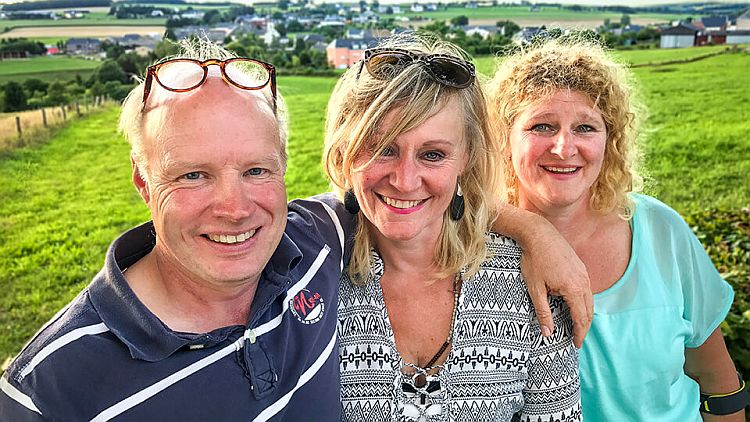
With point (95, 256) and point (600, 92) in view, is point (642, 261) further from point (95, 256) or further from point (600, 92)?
point (95, 256)

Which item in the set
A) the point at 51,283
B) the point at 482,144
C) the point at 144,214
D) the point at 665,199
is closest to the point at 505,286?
the point at 482,144

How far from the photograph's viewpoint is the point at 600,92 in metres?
2.40

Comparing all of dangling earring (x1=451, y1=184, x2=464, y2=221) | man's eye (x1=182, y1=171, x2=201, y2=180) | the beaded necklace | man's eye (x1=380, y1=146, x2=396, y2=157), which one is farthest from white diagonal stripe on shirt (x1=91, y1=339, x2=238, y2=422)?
dangling earring (x1=451, y1=184, x2=464, y2=221)

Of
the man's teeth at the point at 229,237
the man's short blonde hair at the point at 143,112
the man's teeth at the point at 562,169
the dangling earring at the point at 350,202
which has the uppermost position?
the man's short blonde hair at the point at 143,112

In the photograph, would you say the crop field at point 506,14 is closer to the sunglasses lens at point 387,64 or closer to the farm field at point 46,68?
the farm field at point 46,68

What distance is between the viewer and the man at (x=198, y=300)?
143 centimetres

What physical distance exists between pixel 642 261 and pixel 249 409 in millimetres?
1668

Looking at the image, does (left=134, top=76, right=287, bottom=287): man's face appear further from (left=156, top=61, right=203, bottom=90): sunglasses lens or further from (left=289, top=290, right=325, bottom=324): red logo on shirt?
(left=289, top=290, right=325, bottom=324): red logo on shirt

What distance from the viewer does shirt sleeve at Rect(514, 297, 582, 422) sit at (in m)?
2.10

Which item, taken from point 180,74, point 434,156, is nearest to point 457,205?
point 434,156

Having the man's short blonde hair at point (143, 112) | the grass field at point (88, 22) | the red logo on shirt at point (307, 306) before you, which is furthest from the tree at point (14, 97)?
the red logo on shirt at point (307, 306)

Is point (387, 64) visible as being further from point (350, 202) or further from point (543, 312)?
point (543, 312)

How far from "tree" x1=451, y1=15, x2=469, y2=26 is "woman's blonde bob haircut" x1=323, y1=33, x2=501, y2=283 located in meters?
5.24

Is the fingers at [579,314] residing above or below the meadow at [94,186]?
above
